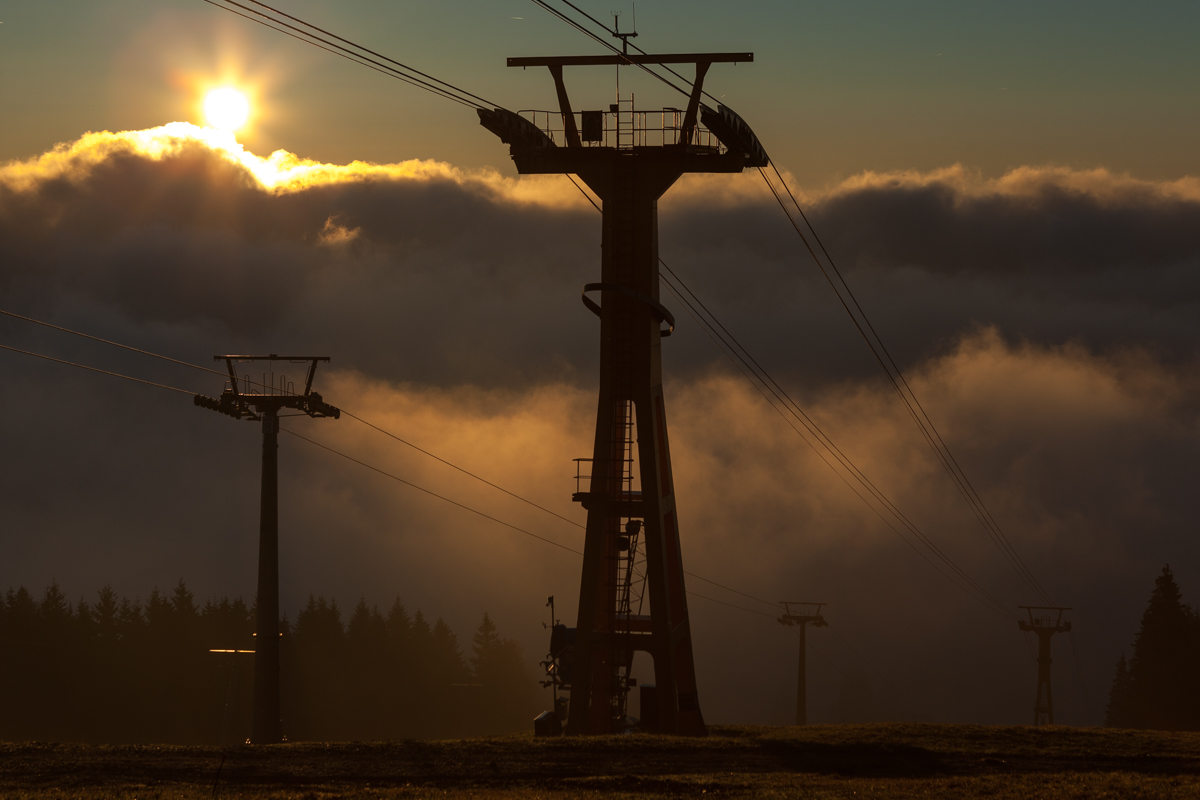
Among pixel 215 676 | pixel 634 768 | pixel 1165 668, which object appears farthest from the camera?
pixel 215 676

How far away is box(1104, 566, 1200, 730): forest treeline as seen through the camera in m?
84.7

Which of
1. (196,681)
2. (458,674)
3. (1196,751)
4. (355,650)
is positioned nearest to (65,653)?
(196,681)

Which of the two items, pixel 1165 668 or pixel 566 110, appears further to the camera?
pixel 1165 668

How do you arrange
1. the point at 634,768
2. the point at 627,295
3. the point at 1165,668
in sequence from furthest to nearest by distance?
the point at 1165,668 → the point at 627,295 → the point at 634,768

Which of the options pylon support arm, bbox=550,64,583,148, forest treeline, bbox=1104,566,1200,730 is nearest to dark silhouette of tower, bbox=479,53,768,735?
pylon support arm, bbox=550,64,583,148

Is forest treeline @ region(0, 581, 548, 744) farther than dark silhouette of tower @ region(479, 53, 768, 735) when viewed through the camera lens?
Yes

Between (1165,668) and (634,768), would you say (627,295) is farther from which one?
(1165,668)

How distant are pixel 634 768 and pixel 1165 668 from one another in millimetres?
74924

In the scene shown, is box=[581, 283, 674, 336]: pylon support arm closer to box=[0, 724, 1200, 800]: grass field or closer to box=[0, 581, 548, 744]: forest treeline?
box=[0, 724, 1200, 800]: grass field

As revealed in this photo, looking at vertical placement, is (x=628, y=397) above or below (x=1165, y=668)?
above

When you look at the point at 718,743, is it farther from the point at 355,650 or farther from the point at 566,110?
the point at 355,650

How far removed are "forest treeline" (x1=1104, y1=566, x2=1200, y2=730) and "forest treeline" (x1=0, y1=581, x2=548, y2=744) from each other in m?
64.7

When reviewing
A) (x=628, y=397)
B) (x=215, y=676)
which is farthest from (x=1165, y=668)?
(x=215, y=676)

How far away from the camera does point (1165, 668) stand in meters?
87.2
